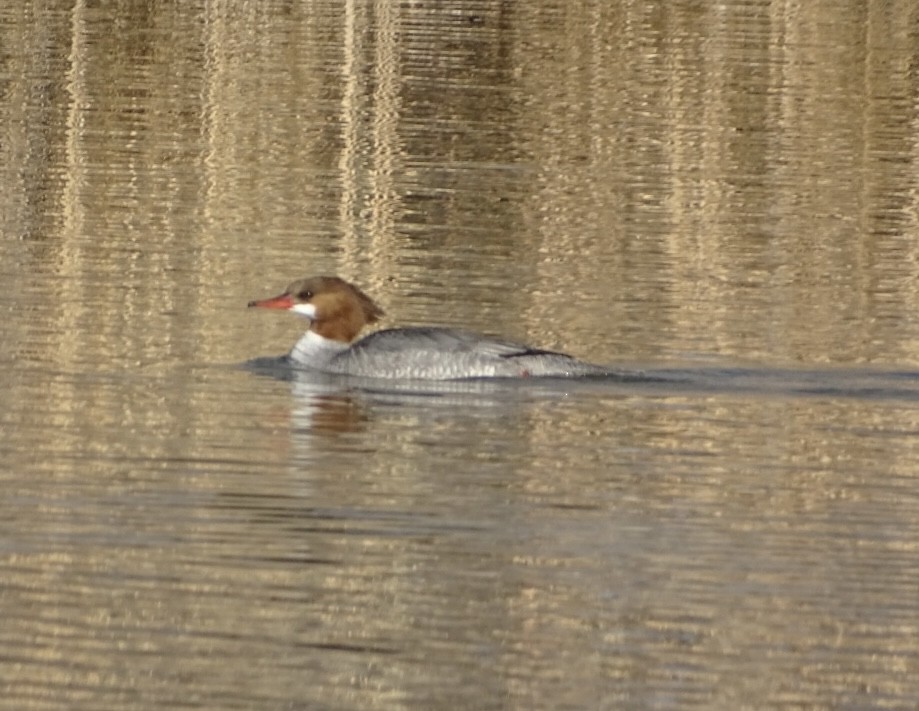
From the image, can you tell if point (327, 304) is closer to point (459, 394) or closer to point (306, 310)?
point (306, 310)

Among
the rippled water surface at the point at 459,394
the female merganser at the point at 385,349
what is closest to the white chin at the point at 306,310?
the female merganser at the point at 385,349

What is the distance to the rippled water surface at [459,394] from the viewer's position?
823cm

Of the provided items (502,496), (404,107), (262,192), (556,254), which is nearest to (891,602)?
(502,496)

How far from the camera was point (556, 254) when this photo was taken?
16.6 meters

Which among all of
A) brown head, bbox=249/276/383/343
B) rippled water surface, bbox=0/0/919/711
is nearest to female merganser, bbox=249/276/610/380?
brown head, bbox=249/276/383/343

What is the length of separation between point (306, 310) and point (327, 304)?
0.12 meters

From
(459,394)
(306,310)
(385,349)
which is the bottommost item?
(459,394)

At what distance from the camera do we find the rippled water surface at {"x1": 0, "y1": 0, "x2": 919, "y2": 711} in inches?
324

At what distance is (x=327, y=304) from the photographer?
548 inches

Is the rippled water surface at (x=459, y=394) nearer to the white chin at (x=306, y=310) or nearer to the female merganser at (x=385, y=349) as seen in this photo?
the female merganser at (x=385, y=349)

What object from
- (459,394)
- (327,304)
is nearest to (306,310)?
(327,304)

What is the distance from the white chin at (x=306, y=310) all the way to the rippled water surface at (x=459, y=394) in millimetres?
433

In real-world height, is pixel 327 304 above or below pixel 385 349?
above

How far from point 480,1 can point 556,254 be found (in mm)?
15644
